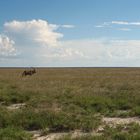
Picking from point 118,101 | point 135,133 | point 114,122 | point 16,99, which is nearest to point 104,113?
point 114,122

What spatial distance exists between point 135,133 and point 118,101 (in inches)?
267

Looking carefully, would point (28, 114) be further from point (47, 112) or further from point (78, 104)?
point (78, 104)

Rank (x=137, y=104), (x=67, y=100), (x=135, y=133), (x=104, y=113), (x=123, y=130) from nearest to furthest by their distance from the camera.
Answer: (x=135, y=133), (x=123, y=130), (x=104, y=113), (x=137, y=104), (x=67, y=100)

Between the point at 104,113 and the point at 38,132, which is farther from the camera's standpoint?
the point at 104,113

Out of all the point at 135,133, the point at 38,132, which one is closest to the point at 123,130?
the point at 135,133

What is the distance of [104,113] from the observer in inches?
551

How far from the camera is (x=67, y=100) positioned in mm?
17406

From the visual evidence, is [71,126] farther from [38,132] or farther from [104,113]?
[104,113]

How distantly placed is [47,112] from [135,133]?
3635mm

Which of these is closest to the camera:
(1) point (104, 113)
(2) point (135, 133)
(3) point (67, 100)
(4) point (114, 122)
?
(2) point (135, 133)

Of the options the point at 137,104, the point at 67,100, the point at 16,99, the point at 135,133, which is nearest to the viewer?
the point at 135,133

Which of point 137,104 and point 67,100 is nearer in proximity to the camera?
point 137,104

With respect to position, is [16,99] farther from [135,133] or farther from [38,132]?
[135,133]

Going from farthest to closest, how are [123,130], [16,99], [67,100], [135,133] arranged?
[16,99], [67,100], [123,130], [135,133]
